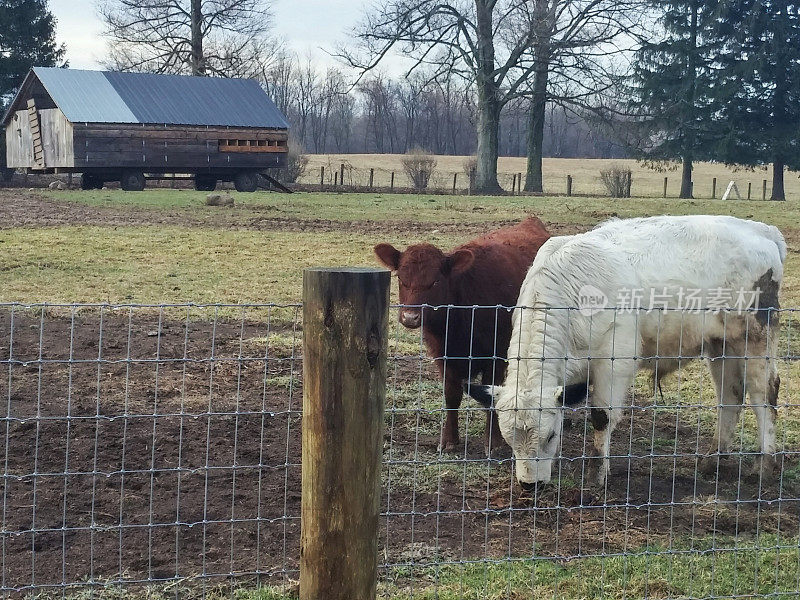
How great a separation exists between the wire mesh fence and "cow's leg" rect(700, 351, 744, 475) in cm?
8

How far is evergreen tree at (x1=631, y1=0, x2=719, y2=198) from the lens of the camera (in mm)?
45406

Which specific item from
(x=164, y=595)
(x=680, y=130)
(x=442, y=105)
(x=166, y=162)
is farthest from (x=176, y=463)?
(x=442, y=105)

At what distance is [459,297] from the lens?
23.4ft

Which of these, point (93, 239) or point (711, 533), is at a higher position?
point (93, 239)

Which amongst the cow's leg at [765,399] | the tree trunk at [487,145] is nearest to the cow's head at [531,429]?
the cow's leg at [765,399]

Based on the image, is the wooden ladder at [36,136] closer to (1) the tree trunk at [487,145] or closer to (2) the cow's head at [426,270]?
(1) the tree trunk at [487,145]

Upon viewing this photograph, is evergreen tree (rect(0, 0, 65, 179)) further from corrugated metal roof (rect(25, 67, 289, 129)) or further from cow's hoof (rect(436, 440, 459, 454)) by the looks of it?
cow's hoof (rect(436, 440, 459, 454))

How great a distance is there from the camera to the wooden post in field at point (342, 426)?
310 centimetres

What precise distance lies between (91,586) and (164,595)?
1.04ft

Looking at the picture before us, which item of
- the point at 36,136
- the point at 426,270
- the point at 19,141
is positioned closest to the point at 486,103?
the point at 36,136

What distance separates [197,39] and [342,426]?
45.3 m

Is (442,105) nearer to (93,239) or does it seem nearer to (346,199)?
(346,199)

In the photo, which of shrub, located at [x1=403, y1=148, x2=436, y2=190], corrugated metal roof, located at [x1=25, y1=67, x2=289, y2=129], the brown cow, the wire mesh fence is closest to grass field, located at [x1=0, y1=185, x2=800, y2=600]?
the wire mesh fence

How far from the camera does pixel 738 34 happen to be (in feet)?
148
